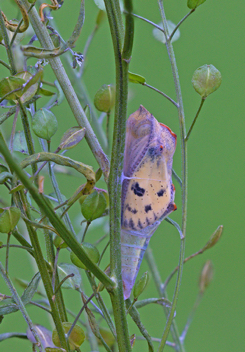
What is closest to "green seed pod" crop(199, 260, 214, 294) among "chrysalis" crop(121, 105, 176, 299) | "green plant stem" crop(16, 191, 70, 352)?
"chrysalis" crop(121, 105, 176, 299)

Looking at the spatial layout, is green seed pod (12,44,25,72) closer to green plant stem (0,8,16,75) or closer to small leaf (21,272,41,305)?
green plant stem (0,8,16,75)

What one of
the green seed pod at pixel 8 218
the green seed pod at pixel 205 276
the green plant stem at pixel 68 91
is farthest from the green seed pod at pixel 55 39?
the green seed pod at pixel 205 276

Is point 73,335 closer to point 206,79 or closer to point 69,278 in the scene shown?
point 69,278

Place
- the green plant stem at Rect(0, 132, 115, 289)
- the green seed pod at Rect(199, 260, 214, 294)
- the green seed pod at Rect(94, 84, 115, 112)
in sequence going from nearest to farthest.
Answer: the green plant stem at Rect(0, 132, 115, 289)
the green seed pod at Rect(94, 84, 115, 112)
the green seed pod at Rect(199, 260, 214, 294)

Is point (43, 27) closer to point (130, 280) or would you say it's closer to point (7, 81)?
point (7, 81)

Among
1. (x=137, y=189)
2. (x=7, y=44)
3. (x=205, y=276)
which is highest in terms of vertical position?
(x=7, y=44)

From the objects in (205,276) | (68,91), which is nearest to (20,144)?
(68,91)
